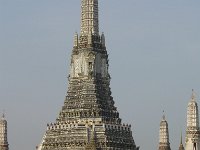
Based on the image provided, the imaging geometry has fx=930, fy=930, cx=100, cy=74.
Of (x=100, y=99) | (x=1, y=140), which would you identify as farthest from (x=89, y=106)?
(x=1, y=140)

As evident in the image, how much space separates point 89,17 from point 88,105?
16.0 m

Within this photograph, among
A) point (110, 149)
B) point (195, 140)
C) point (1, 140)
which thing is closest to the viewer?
point (195, 140)

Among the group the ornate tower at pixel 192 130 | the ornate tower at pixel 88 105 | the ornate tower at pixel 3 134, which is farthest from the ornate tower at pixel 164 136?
the ornate tower at pixel 3 134

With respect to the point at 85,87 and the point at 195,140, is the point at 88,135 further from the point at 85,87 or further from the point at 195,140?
the point at 195,140

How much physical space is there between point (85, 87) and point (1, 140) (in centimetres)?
1855

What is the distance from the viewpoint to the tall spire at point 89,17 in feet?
548

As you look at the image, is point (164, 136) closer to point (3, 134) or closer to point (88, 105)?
point (88, 105)

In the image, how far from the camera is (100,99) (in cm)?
16500

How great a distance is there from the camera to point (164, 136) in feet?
550

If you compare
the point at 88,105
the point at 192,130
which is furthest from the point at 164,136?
the point at 192,130

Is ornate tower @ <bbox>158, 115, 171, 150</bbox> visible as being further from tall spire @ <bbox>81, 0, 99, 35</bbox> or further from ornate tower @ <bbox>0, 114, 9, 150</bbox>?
ornate tower @ <bbox>0, 114, 9, 150</bbox>

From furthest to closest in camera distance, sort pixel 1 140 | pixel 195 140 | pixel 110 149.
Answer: pixel 1 140 < pixel 110 149 < pixel 195 140

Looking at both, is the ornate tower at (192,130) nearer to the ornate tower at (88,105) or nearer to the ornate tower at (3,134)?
the ornate tower at (88,105)

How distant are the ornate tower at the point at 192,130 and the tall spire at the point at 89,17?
30254mm
